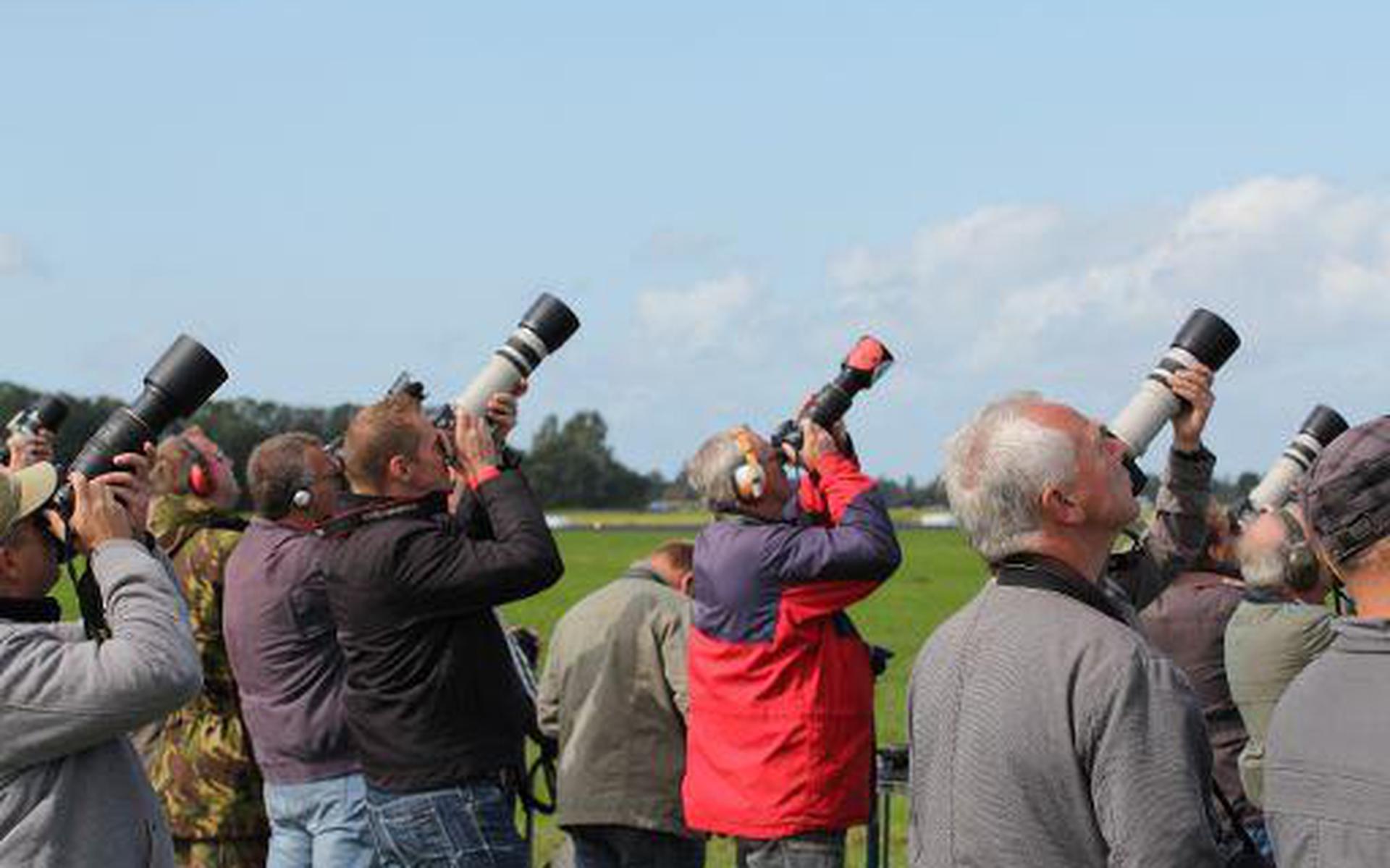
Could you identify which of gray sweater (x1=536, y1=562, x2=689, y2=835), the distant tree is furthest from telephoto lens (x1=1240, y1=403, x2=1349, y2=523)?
the distant tree

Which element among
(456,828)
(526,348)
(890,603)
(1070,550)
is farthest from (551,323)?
(890,603)

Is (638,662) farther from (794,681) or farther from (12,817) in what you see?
(12,817)

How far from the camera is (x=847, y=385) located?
7172 millimetres

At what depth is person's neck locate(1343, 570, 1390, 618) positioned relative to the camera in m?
3.58

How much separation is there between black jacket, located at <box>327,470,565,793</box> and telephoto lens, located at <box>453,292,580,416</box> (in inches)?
17.9

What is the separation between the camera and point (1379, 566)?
11.8 ft

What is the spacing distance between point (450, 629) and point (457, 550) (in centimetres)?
31

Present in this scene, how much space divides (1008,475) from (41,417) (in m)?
4.39

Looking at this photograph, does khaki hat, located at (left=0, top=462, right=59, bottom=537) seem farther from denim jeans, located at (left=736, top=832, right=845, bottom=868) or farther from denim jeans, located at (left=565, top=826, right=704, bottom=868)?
denim jeans, located at (left=565, top=826, right=704, bottom=868)

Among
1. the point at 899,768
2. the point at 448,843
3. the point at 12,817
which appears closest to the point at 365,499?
the point at 448,843

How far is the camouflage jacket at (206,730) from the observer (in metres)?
8.03

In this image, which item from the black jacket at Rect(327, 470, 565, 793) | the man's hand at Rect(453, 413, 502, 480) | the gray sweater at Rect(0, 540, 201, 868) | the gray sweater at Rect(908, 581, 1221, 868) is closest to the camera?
the gray sweater at Rect(908, 581, 1221, 868)

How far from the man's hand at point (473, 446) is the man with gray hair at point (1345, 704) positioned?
3231 mm

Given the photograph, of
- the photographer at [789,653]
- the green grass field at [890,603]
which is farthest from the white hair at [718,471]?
the green grass field at [890,603]
